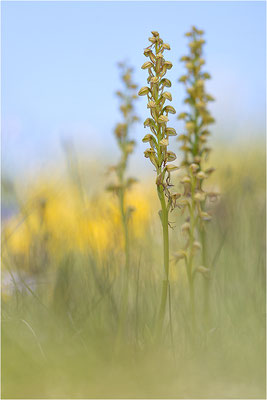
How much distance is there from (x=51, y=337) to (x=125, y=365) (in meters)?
0.29

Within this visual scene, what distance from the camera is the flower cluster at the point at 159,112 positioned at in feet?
4.10

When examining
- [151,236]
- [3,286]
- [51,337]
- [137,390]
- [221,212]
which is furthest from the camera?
[221,212]

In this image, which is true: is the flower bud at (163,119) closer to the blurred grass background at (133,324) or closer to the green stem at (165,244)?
the green stem at (165,244)

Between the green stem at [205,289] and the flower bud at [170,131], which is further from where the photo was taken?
the green stem at [205,289]

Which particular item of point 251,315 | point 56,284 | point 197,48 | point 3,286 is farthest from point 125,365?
point 197,48

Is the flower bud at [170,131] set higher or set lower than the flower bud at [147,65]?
lower

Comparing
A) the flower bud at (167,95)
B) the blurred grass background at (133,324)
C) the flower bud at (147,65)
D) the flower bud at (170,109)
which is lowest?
the blurred grass background at (133,324)

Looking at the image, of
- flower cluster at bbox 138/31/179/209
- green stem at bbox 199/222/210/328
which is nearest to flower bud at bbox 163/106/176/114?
flower cluster at bbox 138/31/179/209

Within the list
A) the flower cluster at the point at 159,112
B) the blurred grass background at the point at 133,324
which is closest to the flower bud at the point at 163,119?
the flower cluster at the point at 159,112

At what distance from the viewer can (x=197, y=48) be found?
5.46 feet

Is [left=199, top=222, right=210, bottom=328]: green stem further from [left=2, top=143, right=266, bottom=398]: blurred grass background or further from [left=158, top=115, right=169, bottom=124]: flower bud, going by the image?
[left=158, top=115, right=169, bottom=124]: flower bud

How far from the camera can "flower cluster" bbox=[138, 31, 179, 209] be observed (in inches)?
49.3

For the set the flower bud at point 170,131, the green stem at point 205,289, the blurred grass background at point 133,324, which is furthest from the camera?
the green stem at point 205,289

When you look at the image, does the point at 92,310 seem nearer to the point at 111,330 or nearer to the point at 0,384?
the point at 111,330
